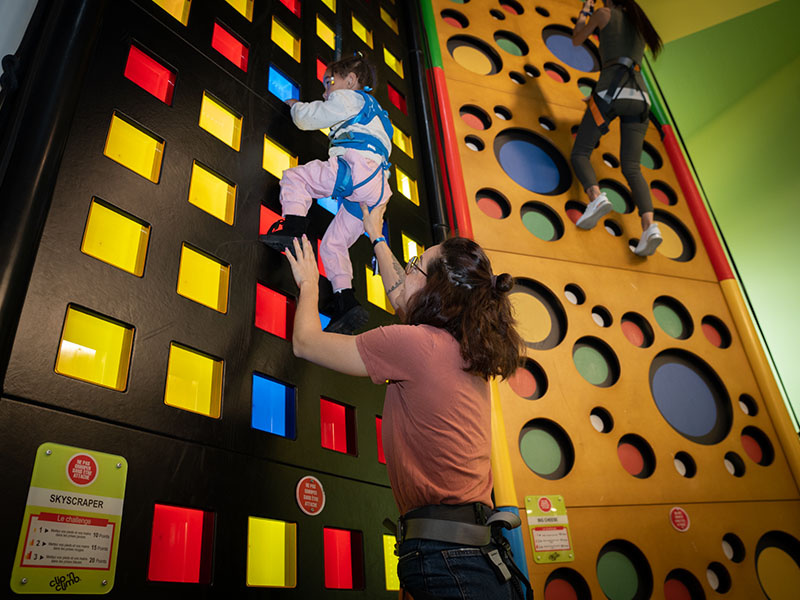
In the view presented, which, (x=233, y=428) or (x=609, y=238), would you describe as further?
(x=609, y=238)

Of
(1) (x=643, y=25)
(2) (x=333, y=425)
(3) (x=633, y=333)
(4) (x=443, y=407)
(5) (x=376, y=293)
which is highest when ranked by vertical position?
(1) (x=643, y=25)

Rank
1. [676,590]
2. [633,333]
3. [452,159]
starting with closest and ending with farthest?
1. [676,590]
2. [452,159]
3. [633,333]

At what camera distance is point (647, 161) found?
181 inches

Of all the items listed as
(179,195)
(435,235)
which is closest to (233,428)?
(179,195)

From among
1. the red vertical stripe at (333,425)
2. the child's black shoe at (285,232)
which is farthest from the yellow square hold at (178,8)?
Result: the red vertical stripe at (333,425)

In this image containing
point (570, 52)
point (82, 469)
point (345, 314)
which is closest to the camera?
point (82, 469)

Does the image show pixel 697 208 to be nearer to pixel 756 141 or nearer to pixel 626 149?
pixel 626 149

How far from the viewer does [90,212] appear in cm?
158

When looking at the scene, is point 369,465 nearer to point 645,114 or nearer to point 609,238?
point 609,238

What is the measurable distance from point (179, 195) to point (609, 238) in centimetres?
286

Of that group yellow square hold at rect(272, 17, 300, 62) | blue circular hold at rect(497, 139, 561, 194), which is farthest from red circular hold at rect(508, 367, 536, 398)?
yellow square hold at rect(272, 17, 300, 62)

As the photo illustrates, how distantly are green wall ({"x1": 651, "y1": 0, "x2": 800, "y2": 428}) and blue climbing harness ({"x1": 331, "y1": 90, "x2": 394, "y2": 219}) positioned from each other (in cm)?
465

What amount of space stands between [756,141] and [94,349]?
651 centimetres

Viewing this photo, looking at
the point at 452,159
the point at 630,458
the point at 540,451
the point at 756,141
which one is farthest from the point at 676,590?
the point at 756,141
